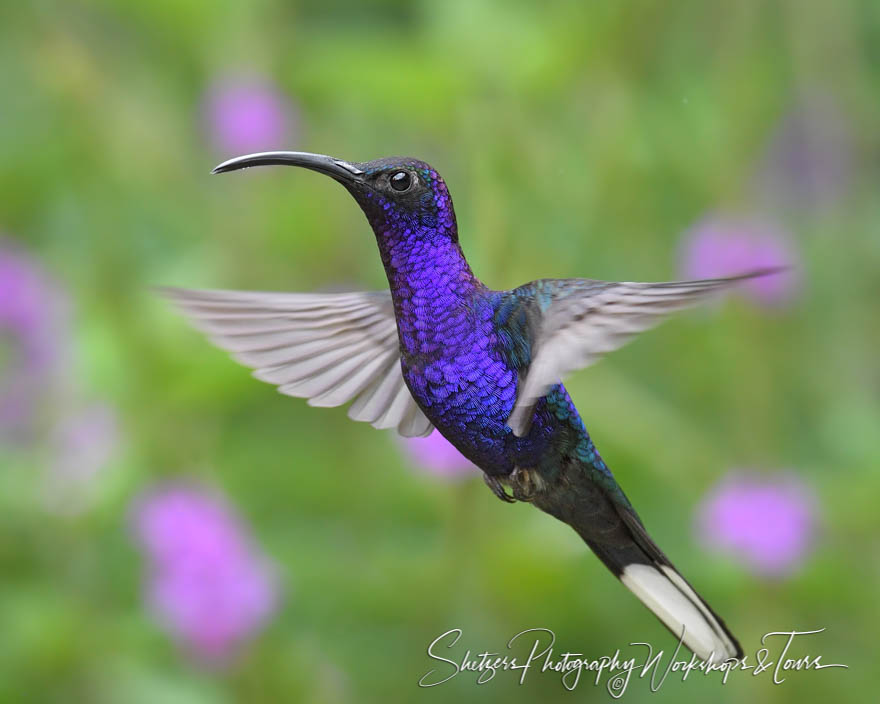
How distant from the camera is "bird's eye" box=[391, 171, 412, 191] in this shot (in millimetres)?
895

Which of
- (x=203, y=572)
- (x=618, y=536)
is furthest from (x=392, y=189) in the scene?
(x=203, y=572)

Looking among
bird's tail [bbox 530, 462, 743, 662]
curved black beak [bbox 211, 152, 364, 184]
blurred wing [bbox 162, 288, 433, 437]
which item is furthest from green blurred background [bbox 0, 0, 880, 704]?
curved black beak [bbox 211, 152, 364, 184]

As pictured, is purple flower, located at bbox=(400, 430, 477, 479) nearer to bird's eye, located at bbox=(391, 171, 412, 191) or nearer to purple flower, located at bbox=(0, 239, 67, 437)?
purple flower, located at bbox=(0, 239, 67, 437)

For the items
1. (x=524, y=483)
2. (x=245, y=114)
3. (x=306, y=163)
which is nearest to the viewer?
(x=306, y=163)

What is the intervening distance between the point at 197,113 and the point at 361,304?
1745mm

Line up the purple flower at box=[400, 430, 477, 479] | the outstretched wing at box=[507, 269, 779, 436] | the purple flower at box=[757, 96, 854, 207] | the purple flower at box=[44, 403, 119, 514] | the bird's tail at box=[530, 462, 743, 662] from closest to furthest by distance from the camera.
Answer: the outstretched wing at box=[507, 269, 779, 436], the bird's tail at box=[530, 462, 743, 662], the purple flower at box=[400, 430, 477, 479], the purple flower at box=[44, 403, 119, 514], the purple flower at box=[757, 96, 854, 207]

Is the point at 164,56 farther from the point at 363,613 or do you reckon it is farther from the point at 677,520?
the point at 677,520

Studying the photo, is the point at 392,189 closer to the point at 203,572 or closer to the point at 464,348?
the point at 464,348

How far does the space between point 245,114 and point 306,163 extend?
5.59 ft

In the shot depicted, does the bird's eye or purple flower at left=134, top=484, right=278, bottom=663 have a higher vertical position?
the bird's eye

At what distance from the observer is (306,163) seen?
867mm

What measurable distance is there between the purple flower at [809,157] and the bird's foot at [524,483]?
1.71 metres

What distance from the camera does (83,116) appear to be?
215 cm

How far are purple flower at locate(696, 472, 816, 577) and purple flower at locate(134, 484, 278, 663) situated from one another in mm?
756
